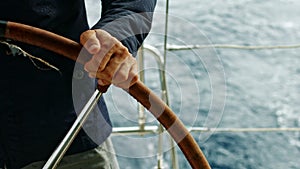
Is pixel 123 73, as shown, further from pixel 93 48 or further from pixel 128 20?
pixel 128 20

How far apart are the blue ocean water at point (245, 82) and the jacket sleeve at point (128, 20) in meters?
0.86

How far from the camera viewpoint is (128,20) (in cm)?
61

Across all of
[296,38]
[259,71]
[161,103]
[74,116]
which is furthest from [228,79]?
[161,103]

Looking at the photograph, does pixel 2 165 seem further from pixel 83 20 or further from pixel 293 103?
pixel 293 103

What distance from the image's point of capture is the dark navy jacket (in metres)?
0.64

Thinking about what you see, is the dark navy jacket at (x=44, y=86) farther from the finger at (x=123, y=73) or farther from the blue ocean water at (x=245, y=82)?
the blue ocean water at (x=245, y=82)

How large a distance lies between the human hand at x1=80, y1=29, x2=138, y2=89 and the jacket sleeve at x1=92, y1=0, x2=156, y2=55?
0.33 feet

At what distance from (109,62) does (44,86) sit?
0.80 ft

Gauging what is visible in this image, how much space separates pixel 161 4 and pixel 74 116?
273cm

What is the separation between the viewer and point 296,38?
3035 millimetres

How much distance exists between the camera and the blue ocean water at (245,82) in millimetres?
2223

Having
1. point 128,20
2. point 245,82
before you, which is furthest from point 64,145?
point 245,82

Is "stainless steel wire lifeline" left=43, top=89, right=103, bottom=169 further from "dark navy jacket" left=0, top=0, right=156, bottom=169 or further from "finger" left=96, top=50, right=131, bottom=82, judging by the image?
"dark navy jacket" left=0, top=0, right=156, bottom=169

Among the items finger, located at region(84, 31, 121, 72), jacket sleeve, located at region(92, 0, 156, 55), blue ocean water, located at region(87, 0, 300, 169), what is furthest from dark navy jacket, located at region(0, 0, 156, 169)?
blue ocean water, located at region(87, 0, 300, 169)
